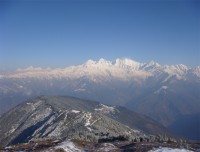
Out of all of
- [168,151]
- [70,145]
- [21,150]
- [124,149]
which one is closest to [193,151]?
[168,151]

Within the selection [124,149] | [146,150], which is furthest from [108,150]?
[146,150]

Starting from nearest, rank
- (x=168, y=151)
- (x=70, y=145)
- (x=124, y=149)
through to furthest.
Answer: (x=168, y=151) → (x=124, y=149) → (x=70, y=145)

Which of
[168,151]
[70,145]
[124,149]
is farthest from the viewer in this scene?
[70,145]

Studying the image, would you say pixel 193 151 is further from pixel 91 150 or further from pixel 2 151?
pixel 2 151

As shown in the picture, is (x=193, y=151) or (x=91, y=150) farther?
(x=91, y=150)

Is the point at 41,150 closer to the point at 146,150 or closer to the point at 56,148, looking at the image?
the point at 56,148

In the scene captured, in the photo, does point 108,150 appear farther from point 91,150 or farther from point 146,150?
point 146,150

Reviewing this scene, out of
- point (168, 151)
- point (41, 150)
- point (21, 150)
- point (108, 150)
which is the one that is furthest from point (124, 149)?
point (21, 150)

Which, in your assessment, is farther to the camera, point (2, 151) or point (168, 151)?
point (2, 151)
